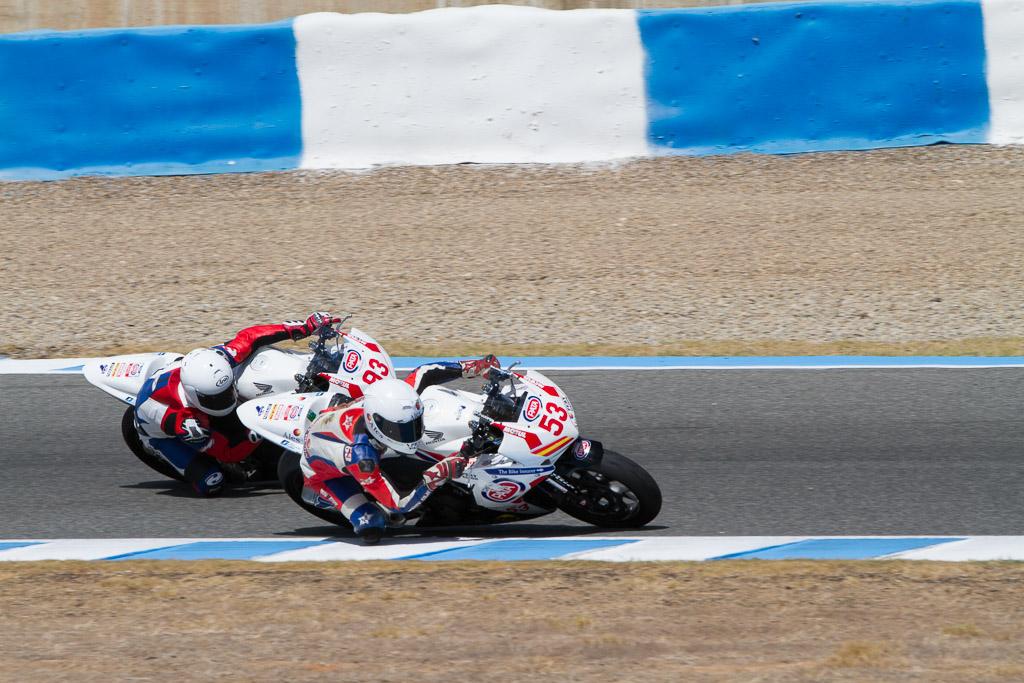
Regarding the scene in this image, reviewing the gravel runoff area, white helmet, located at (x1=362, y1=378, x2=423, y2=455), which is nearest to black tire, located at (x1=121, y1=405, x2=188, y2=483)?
white helmet, located at (x1=362, y1=378, x2=423, y2=455)

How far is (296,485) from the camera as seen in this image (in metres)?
6.15

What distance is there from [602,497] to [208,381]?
224cm

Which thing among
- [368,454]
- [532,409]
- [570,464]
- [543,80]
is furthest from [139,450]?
[543,80]

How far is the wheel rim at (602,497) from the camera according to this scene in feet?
19.3

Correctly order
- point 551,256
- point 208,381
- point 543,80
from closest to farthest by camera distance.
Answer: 1. point 208,381
2. point 551,256
3. point 543,80

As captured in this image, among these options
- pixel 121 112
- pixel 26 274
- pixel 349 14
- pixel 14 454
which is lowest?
pixel 14 454

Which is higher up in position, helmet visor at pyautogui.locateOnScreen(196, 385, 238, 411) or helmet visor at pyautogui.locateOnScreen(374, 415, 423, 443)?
helmet visor at pyautogui.locateOnScreen(196, 385, 238, 411)

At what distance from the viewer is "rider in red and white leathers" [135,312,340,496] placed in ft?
21.1

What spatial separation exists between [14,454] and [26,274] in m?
4.65

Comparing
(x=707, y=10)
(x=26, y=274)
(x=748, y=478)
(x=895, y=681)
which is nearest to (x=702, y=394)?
(x=748, y=478)

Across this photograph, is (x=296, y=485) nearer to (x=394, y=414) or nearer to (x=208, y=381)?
(x=208, y=381)

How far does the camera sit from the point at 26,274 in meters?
11.7

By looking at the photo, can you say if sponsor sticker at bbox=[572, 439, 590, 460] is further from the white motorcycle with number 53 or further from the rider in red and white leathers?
the rider in red and white leathers

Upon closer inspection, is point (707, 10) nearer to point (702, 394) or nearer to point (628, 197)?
point (628, 197)
